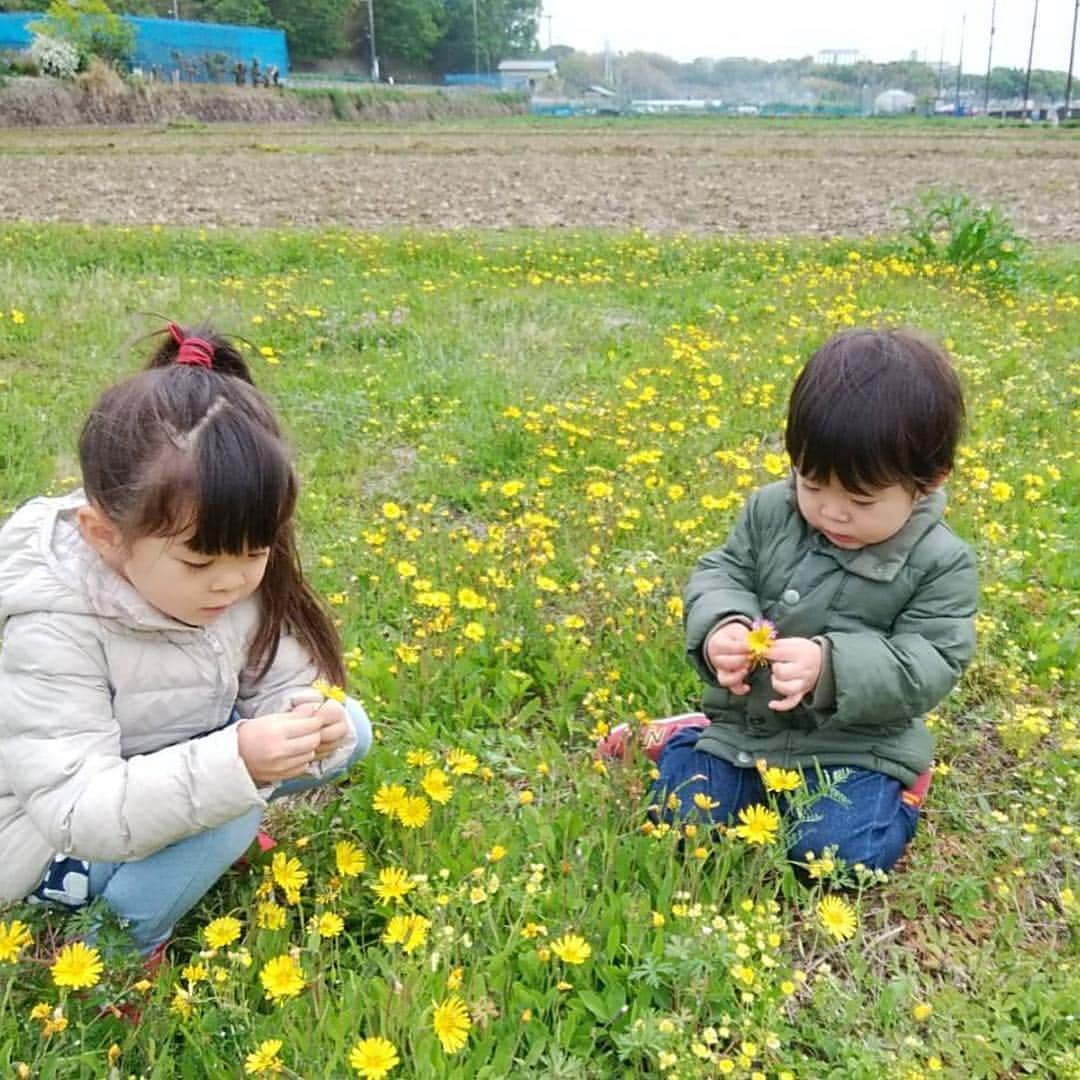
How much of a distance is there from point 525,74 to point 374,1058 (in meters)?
112

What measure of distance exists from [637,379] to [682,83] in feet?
478

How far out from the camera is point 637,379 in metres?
5.24

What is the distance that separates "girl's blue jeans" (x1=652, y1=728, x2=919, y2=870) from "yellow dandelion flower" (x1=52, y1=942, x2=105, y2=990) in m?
1.08

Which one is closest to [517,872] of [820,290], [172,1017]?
[172,1017]

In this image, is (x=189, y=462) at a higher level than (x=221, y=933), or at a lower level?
higher

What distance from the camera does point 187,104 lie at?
1762 inches

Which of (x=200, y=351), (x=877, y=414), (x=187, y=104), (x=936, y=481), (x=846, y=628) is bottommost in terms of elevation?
(x=846, y=628)

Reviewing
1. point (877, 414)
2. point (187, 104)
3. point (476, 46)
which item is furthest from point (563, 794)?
point (476, 46)

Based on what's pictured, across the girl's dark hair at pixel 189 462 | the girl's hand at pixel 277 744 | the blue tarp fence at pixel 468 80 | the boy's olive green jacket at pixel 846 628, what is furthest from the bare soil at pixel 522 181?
the blue tarp fence at pixel 468 80

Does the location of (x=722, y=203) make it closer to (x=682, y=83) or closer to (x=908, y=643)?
(x=908, y=643)

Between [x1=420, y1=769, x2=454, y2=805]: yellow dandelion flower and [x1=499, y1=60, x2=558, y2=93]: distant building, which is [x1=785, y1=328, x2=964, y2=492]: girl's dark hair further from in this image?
[x1=499, y1=60, x2=558, y2=93]: distant building

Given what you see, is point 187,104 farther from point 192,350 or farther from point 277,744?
point 277,744

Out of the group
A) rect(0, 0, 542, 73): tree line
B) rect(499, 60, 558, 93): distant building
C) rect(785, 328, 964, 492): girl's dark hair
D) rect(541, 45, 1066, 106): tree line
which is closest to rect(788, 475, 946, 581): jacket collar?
rect(785, 328, 964, 492): girl's dark hair

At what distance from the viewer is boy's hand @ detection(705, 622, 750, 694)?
2.08 metres
